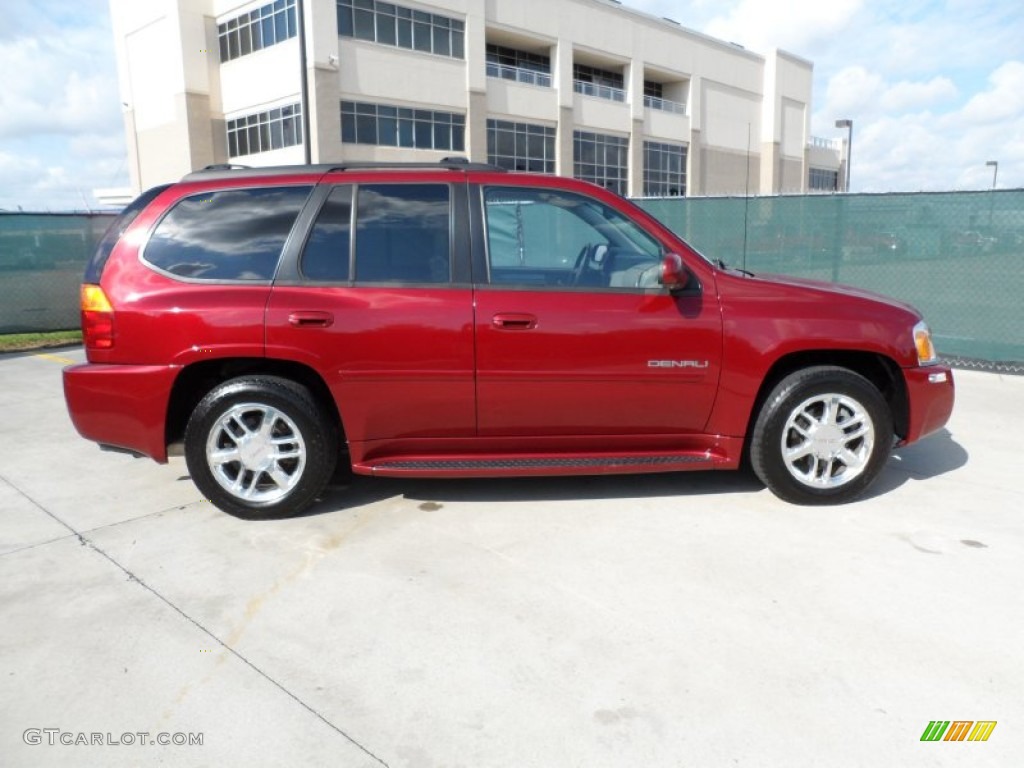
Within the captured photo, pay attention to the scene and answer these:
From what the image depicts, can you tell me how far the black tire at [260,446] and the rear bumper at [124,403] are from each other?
0.20 m

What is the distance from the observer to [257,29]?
106 ft

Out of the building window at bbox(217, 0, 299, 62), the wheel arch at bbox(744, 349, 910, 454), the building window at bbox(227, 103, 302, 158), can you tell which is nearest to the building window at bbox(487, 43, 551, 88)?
the building window at bbox(217, 0, 299, 62)

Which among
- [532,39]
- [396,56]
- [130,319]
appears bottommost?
[130,319]

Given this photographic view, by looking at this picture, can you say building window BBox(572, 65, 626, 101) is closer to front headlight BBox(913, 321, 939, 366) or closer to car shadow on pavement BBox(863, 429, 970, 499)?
car shadow on pavement BBox(863, 429, 970, 499)

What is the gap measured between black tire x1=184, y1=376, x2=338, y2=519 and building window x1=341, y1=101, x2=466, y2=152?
29283mm

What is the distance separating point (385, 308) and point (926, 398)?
10.1ft

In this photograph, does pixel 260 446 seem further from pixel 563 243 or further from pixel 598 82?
pixel 598 82

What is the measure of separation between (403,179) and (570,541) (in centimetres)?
214

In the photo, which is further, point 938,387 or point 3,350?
point 3,350

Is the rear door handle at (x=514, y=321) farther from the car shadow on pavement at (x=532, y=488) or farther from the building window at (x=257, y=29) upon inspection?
the building window at (x=257, y=29)

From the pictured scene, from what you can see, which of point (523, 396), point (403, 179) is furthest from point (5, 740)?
point (403, 179)

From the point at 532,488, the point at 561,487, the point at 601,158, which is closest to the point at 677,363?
the point at 561,487

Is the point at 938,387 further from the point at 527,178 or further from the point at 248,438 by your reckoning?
the point at 248,438

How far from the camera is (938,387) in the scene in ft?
14.4
